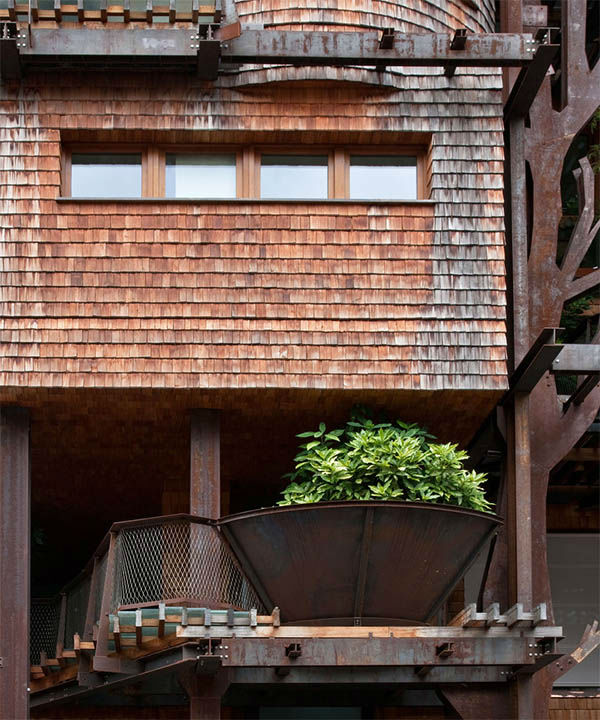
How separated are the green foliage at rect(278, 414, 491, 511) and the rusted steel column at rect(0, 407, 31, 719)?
2.67 metres

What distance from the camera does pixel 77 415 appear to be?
15609 mm

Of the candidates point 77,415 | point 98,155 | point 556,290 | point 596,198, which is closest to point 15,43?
point 98,155

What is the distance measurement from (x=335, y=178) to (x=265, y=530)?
3866 millimetres

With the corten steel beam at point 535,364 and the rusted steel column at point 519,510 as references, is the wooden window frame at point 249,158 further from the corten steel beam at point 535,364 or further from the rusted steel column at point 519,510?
the rusted steel column at point 519,510

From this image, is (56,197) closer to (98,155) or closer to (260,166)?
(98,155)

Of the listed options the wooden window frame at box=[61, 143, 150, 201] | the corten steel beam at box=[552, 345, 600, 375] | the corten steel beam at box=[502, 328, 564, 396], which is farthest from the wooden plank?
the wooden window frame at box=[61, 143, 150, 201]

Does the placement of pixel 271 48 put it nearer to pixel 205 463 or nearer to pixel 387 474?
pixel 205 463

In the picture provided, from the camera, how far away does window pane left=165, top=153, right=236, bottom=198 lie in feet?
52.0

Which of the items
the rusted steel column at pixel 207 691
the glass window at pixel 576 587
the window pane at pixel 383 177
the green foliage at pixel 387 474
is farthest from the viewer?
the glass window at pixel 576 587

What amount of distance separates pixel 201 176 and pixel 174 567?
13.5ft

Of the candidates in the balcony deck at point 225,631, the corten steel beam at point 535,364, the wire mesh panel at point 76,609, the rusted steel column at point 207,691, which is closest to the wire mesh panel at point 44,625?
the wire mesh panel at point 76,609

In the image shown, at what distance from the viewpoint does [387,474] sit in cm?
1463

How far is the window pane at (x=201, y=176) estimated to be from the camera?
52.0ft

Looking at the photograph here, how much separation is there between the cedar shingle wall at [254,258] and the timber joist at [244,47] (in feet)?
1.48
